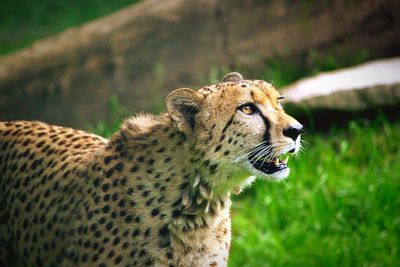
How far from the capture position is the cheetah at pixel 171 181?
3344 mm

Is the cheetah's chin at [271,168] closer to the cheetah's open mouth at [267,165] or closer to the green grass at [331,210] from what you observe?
the cheetah's open mouth at [267,165]

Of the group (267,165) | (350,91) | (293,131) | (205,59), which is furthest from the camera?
(205,59)

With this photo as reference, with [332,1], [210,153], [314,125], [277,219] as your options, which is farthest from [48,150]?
[332,1]

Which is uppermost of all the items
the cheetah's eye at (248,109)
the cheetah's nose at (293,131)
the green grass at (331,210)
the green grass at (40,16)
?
the green grass at (40,16)

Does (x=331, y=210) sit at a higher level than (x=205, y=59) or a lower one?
lower

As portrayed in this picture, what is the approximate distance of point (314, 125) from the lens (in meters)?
6.21

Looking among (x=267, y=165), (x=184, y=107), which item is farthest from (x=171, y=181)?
(x=267, y=165)

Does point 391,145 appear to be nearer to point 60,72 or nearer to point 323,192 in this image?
point 323,192

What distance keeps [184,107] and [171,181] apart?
348mm

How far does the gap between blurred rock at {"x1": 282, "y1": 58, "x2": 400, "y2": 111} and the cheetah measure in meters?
2.49

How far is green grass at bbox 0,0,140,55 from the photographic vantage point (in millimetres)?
9852

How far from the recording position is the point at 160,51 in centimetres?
692

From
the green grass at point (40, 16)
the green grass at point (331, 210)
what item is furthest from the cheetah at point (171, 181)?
the green grass at point (40, 16)

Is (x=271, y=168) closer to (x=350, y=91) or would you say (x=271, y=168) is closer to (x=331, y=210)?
(x=331, y=210)
